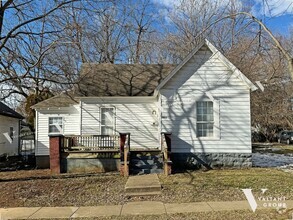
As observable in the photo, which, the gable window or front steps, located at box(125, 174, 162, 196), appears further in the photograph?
the gable window

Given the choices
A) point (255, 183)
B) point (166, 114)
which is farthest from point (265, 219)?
point (166, 114)

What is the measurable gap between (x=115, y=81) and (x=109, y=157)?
504 cm

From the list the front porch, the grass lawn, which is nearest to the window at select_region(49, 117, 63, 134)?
the front porch

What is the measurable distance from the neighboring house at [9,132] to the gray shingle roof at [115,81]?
5.95 metres

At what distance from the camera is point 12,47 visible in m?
13.1

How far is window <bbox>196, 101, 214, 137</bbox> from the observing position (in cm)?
1443

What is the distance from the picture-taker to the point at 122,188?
34.1ft

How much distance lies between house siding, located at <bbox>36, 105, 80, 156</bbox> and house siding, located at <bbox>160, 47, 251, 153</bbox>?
7.03 meters

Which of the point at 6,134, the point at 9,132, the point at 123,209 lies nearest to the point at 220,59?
the point at 123,209

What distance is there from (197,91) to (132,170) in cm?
490

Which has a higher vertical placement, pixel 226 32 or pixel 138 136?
pixel 226 32

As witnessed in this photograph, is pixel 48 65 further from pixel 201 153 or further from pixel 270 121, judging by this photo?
pixel 270 121

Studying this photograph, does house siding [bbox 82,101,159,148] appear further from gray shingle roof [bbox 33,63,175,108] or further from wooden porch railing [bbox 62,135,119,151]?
gray shingle roof [bbox 33,63,175,108]

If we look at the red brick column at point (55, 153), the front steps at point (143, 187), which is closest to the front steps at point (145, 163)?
the front steps at point (143, 187)
